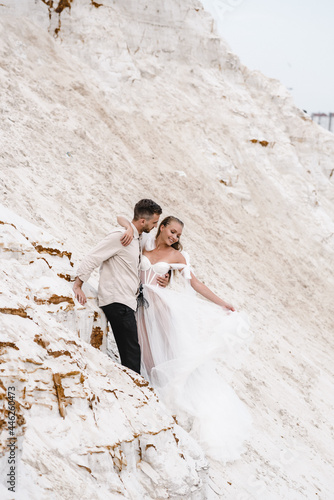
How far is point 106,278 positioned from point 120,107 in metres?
9.03

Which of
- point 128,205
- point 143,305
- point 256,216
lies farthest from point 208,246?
point 143,305

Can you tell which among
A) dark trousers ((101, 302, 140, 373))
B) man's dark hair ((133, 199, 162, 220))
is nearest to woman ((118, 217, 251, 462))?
man's dark hair ((133, 199, 162, 220))

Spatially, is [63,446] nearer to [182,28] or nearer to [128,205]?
[128,205]

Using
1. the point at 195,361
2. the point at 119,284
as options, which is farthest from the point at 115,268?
the point at 195,361

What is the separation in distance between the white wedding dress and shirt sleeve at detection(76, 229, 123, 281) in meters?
0.48

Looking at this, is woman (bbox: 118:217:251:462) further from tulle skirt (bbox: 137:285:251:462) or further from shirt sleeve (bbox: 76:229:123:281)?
shirt sleeve (bbox: 76:229:123:281)

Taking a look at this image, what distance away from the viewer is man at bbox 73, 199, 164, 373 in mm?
4629

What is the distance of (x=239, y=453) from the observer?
16.2 ft

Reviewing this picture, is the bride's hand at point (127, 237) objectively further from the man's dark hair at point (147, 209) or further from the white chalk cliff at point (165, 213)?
the white chalk cliff at point (165, 213)

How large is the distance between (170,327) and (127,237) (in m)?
0.97

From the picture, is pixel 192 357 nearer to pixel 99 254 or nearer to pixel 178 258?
pixel 178 258

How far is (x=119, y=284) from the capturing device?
468 cm

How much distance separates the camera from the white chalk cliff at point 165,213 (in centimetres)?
335

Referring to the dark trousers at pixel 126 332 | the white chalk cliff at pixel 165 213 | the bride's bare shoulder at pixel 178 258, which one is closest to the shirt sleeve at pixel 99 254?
the white chalk cliff at pixel 165 213
